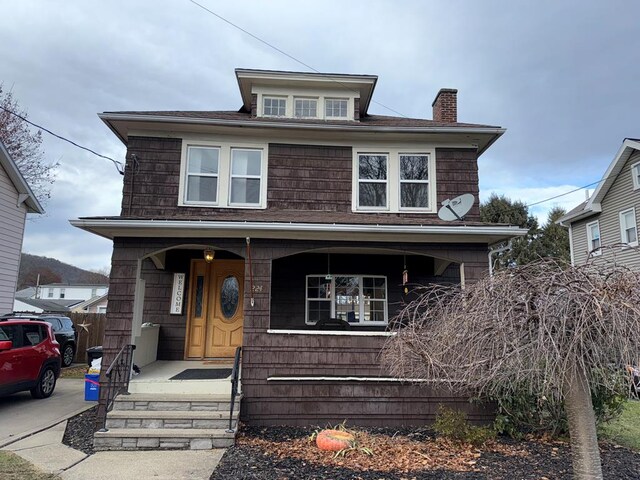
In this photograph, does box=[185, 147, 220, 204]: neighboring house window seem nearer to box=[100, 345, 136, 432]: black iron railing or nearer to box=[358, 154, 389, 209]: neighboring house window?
box=[358, 154, 389, 209]: neighboring house window

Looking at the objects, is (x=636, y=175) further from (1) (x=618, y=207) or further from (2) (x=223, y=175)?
(2) (x=223, y=175)

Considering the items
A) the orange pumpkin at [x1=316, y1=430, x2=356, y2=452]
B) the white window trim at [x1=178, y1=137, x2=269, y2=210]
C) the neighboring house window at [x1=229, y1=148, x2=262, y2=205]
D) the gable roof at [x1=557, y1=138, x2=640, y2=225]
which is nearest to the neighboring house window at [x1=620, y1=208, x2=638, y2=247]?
the gable roof at [x1=557, y1=138, x2=640, y2=225]

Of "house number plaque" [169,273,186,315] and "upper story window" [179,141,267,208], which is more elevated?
"upper story window" [179,141,267,208]

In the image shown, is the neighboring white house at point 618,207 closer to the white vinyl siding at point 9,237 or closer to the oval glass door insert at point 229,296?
the oval glass door insert at point 229,296

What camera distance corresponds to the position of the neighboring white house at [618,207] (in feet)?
51.3

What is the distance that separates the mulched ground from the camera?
460cm

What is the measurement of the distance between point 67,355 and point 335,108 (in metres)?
12.9

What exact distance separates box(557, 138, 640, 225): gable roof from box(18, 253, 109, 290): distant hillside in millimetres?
64529

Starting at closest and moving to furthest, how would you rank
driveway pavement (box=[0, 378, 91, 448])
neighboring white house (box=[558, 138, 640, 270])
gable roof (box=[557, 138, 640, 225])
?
driveway pavement (box=[0, 378, 91, 448]) < gable roof (box=[557, 138, 640, 225]) < neighboring white house (box=[558, 138, 640, 270])

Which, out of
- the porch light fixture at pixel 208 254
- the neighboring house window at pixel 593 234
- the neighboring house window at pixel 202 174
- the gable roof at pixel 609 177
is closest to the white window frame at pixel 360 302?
the porch light fixture at pixel 208 254

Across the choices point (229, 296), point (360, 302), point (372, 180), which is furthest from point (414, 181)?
point (229, 296)

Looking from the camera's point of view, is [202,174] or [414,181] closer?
[202,174]

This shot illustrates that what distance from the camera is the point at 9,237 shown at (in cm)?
1212

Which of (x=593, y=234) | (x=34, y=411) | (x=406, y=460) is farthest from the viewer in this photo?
(x=593, y=234)
